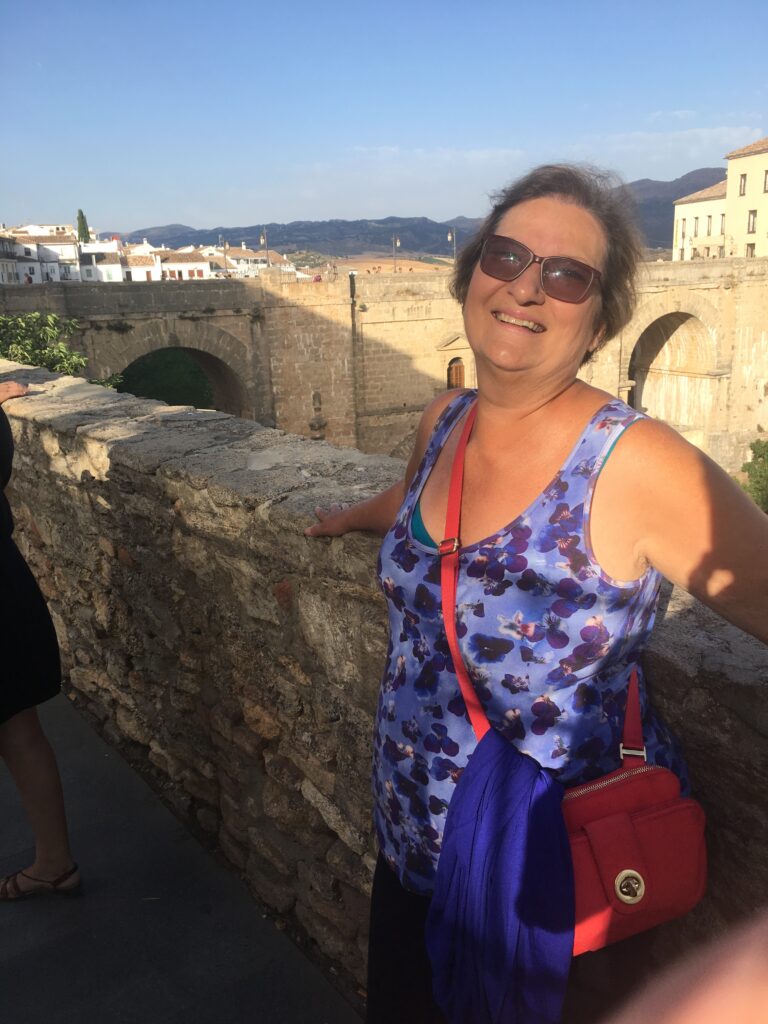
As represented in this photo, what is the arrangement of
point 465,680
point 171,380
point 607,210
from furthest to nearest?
1. point 171,380
2. point 607,210
3. point 465,680

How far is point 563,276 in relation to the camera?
4.39ft

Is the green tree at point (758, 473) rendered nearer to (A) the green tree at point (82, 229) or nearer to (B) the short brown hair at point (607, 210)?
(B) the short brown hair at point (607, 210)

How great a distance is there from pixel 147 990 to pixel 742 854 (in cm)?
155

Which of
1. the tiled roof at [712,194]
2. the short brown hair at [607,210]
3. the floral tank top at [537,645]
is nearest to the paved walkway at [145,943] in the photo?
the floral tank top at [537,645]

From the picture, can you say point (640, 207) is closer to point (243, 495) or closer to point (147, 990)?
point (243, 495)

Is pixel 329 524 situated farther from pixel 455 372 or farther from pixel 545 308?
pixel 455 372

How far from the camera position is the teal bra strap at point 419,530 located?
53.1 inches

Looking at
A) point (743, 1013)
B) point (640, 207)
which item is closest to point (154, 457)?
point (640, 207)

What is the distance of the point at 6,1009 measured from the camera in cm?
202

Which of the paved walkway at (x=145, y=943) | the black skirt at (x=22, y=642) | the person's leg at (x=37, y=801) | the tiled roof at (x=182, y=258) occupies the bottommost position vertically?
the paved walkway at (x=145, y=943)

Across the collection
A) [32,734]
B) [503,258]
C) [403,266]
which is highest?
[403,266]

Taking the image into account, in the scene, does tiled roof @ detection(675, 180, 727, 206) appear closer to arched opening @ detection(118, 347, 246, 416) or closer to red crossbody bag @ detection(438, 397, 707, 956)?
arched opening @ detection(118, 347, 246, 416)

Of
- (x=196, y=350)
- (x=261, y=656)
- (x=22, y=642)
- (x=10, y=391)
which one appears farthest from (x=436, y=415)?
(x=196, y=350)

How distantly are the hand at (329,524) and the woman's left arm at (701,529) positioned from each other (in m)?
0.84
